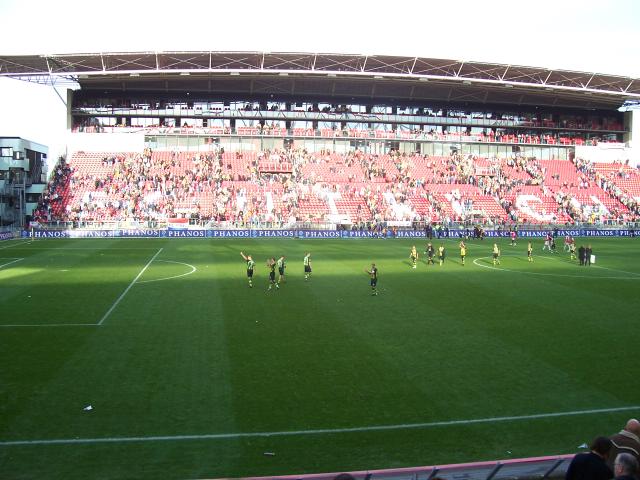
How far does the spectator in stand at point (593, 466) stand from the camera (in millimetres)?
6695

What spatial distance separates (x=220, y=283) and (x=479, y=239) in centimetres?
3630

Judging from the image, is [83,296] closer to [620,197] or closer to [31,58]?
[31,58]

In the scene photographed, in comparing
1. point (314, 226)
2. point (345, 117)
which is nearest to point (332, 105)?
point (345, 117)

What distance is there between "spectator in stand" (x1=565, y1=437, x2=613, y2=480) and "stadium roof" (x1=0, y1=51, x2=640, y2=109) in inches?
2383

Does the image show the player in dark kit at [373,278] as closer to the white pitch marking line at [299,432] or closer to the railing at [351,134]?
the white pitch marking line at [299,432]

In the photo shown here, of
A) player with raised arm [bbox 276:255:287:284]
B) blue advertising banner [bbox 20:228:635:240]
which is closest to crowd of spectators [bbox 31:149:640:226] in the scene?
blue advertising banner [bbox 20:228:635:240]

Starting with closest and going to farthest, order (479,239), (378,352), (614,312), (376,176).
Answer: (378,352)
(614,312)
(479,239)
(376,176)

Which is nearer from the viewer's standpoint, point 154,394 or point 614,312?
point 154,394

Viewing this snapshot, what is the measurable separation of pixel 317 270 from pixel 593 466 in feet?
88.9

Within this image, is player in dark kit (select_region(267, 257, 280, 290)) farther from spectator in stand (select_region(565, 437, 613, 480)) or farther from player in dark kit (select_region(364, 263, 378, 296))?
spectator in stand (select_region(565, 437, 613, 480))

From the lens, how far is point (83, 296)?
2455cm

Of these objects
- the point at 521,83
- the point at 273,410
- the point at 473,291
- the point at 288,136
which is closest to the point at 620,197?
the point at 521,83

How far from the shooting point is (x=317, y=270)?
110ft

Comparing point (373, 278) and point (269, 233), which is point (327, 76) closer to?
point (269, 233)
